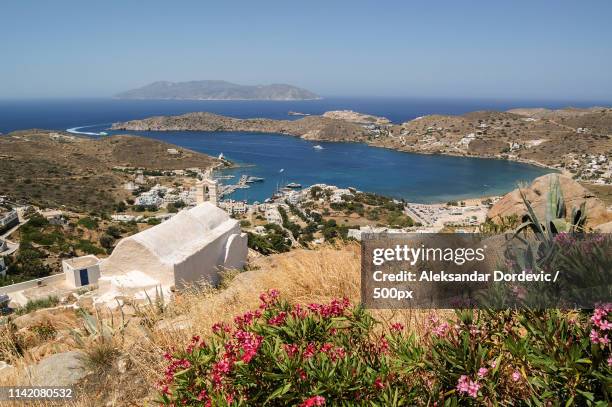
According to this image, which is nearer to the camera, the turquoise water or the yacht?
the turquoise water

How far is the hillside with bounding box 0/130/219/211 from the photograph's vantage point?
140 ft

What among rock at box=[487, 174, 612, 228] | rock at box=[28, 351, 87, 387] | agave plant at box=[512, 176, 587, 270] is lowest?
rock at box=[28, 351, 87, 387]

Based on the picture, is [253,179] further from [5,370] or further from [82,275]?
[5,370]

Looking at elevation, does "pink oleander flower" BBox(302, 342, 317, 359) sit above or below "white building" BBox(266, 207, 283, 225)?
above

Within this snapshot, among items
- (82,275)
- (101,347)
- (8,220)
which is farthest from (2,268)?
(101,347)

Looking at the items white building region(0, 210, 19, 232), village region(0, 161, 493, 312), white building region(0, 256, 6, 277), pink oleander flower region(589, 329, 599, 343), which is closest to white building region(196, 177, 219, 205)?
village region(0, 161, 493, 312)

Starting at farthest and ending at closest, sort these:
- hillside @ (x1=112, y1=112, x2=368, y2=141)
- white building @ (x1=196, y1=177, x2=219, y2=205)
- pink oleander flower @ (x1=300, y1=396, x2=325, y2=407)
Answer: hillside @ (x1=112, y1=112, x2=368, y2=141) → white building @ (x1=196, y1=177, x2=219, y2=205) → pink oleander flower @ (x1=300, y1=396, x2=325, y2=407)

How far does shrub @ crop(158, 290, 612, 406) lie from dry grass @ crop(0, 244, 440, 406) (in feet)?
1.85

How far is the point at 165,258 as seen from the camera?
25.7ft

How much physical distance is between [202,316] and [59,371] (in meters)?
1.12

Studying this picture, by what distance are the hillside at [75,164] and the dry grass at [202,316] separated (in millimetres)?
36675

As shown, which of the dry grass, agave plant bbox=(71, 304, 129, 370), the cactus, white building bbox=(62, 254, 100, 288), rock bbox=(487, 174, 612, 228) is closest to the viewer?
the cactus

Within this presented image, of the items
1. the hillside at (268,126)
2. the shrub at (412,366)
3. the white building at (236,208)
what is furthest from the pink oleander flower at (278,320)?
the hillside at (268,126)

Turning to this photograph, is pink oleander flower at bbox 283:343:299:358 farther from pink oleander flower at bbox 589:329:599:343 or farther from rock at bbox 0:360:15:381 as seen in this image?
rock at bbox 0:360:15:381
